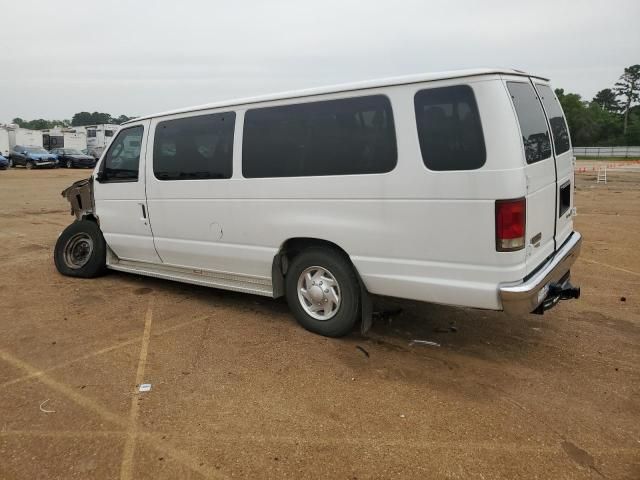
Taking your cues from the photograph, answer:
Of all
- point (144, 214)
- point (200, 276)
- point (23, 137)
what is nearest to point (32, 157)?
point (23, 137)

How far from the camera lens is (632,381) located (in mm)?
3680

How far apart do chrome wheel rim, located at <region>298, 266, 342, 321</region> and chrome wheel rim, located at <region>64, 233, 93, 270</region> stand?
3374mm

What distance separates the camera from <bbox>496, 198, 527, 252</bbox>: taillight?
3.47 m

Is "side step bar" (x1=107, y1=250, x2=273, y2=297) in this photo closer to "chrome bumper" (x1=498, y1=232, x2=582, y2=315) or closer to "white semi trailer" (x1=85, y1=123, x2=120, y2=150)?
"chrome bumper" (x1=498, y1=232, x2=582, y2=315)

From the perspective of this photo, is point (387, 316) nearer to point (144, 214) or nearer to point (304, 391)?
point (304, 391)

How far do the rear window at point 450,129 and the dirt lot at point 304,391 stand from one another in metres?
1.56

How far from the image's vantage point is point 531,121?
388 cm

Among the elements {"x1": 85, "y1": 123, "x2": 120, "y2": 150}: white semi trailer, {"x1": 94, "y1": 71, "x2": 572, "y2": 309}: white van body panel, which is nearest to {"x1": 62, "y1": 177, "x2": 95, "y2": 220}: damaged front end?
{"x1": 94, "y1": 71, "x2": 572, "y2": 309}: white van body panel

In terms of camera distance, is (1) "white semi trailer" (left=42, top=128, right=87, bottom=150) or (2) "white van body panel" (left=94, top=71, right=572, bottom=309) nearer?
(2) "white van body panel" (left=94, top=71, right=572, bottom=309)

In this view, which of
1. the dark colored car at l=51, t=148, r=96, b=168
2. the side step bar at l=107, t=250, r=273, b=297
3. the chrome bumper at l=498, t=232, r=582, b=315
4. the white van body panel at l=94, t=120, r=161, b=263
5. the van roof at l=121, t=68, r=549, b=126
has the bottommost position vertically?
the side step bar at l=107, t=250, r=273, b=297

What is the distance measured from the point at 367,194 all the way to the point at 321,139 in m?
0.63

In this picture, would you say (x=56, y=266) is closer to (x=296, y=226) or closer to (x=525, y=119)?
(x=296, y=226)

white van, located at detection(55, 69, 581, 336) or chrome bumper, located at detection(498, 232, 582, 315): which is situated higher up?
white van, located at detection(55, 69, 581, 336)

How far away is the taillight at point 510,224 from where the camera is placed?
11.4ft
